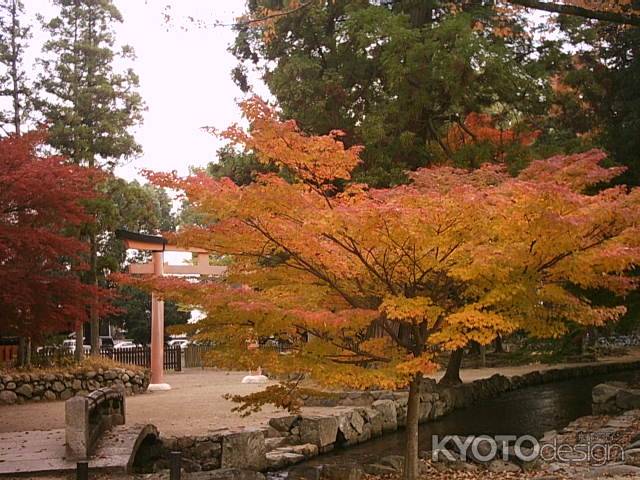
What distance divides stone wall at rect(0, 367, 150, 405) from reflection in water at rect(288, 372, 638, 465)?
21.3ft

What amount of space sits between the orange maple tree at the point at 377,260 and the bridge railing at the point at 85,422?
5.86 feet

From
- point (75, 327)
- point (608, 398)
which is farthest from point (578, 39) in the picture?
point (75, 327)

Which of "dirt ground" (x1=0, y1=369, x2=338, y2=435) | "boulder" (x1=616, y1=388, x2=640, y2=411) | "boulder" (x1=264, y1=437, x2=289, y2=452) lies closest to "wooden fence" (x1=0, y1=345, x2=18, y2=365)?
"dirt ground" (x1=0, y1=369, x2=338, y2=435)

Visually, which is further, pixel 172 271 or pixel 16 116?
pixel 16 116

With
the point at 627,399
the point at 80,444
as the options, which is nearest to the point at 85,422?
the point at 80,444

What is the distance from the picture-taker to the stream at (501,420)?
11.4 metres

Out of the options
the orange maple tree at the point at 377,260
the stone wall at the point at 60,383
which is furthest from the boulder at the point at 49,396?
the orange maple tree at the point at 377,260

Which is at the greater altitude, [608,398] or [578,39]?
[578,39]

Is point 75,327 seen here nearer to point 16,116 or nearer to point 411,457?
point 16,116

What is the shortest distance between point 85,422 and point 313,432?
4352 millimetres

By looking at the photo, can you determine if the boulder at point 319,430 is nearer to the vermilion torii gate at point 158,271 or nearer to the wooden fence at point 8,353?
the vermilion torii gate at point 158,271

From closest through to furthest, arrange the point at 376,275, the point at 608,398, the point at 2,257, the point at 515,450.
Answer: the point at 376,275, the point at 515,450, the point at 2,257, the point at 608,398

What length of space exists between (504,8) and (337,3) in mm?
4139

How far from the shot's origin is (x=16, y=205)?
12.6 metres
